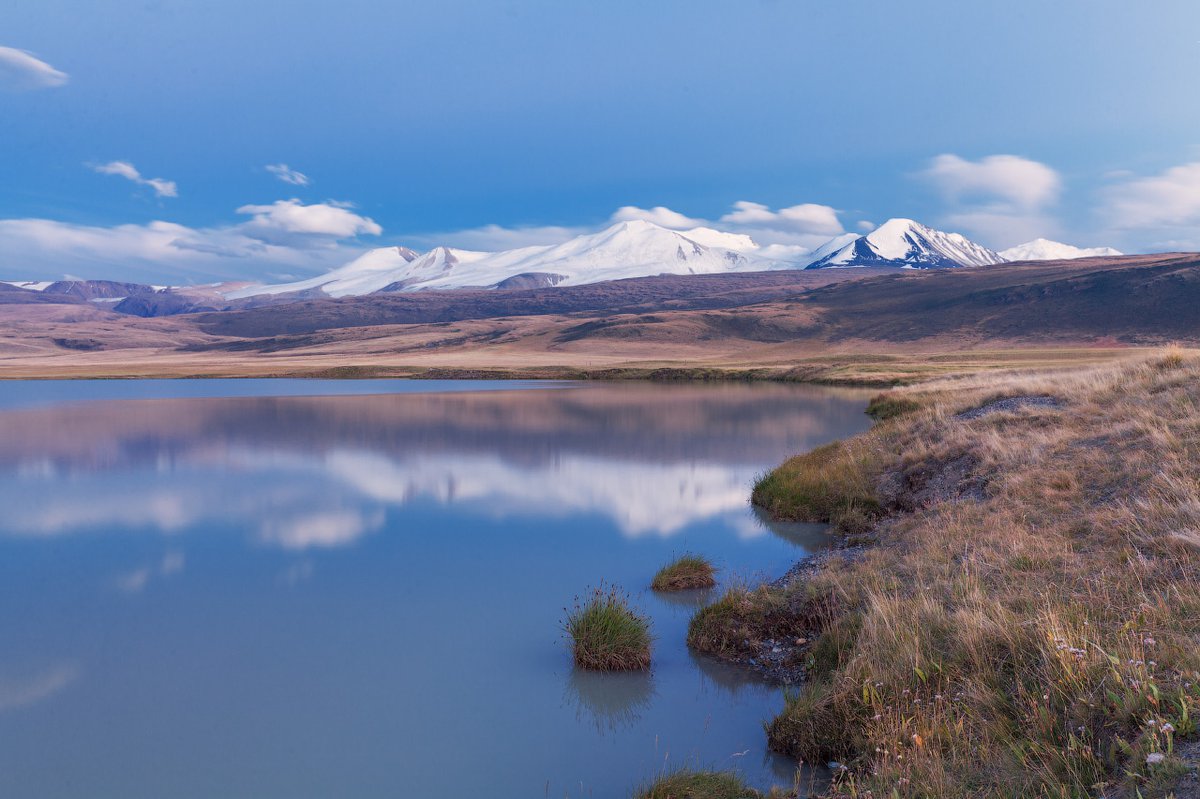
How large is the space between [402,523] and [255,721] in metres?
8.93

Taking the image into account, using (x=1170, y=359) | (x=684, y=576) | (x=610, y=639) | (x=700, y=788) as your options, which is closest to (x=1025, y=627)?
(x=700, y=788)

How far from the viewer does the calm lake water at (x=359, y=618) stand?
699 centimetres

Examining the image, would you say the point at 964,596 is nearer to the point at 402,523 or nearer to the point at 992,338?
the point at 402,523

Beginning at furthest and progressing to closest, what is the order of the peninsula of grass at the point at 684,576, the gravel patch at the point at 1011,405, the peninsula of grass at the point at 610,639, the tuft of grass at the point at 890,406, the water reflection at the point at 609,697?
the tuft of grass at the point at 890,406 < the gravel patch at the point at 1011,405 < the peninsula of grass at the point at 684,576 < the peninsula of grass at the point at 610,639 < the water reflection at the point at 609,697

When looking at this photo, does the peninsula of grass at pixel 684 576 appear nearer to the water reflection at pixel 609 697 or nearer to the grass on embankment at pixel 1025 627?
the grass on embankment at pixel 1025 627

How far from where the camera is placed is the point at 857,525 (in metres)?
14.5

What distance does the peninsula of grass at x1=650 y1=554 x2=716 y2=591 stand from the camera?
1174 centimetres

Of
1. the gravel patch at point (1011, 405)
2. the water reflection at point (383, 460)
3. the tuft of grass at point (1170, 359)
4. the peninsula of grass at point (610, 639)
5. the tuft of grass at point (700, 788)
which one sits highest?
the tuft of grass at point (1170, 359)

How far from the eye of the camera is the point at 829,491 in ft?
53.3

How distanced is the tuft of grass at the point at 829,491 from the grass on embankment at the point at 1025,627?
3.43 ft

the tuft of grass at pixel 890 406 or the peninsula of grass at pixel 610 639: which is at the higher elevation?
the peninsula of grass at pixel 610 639

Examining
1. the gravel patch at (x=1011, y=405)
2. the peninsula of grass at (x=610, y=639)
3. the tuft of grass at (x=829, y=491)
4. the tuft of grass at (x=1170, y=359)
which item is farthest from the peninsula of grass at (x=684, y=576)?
the tuft of grass at (x=1170, y=359)

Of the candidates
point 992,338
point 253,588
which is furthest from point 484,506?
point 992,338

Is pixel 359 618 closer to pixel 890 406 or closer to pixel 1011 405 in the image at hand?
pixel 1011 405
